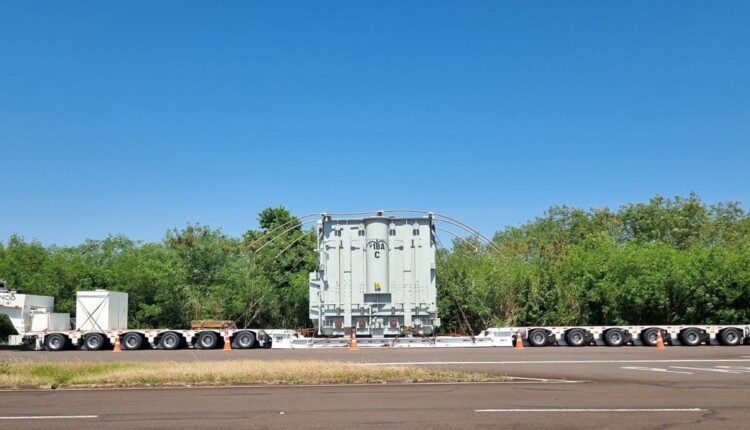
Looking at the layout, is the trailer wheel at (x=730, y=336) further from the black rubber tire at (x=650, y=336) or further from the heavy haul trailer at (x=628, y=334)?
the black rubber tire at (x=650, y=336)

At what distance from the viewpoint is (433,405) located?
35.2 feet

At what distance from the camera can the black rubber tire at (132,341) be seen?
2719 cm

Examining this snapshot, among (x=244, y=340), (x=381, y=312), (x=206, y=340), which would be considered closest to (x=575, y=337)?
(x=381, y=312)

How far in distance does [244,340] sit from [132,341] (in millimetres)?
4635

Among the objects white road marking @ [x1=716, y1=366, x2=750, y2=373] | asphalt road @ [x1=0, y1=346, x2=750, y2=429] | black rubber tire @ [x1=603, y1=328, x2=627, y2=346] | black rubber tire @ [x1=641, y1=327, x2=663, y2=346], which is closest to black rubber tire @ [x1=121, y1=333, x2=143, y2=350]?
asphalt road @ [x1=0, y1=346, x2=750, y2=429]

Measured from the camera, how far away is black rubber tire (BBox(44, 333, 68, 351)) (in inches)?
1074

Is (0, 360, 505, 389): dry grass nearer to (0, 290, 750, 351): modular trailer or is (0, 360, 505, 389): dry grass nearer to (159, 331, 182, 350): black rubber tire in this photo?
(0, 290, 750, 351): modular trailer

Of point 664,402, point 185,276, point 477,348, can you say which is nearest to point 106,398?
point 664,402

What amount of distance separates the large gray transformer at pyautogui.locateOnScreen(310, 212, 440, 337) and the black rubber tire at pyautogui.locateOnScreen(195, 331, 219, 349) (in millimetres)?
4445

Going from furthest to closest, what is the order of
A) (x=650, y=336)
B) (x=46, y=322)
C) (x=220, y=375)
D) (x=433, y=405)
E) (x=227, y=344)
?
(x=46, y=322) → (x=650, y=336) → (x=227, y=344) → (x=220, y=375) → (x=433, y=405)

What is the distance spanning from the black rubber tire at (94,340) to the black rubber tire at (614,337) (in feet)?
67.5

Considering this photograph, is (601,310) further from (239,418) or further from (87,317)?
(239,418)

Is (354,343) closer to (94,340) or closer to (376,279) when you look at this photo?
(376,279)

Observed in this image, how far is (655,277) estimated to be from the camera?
3078cm
